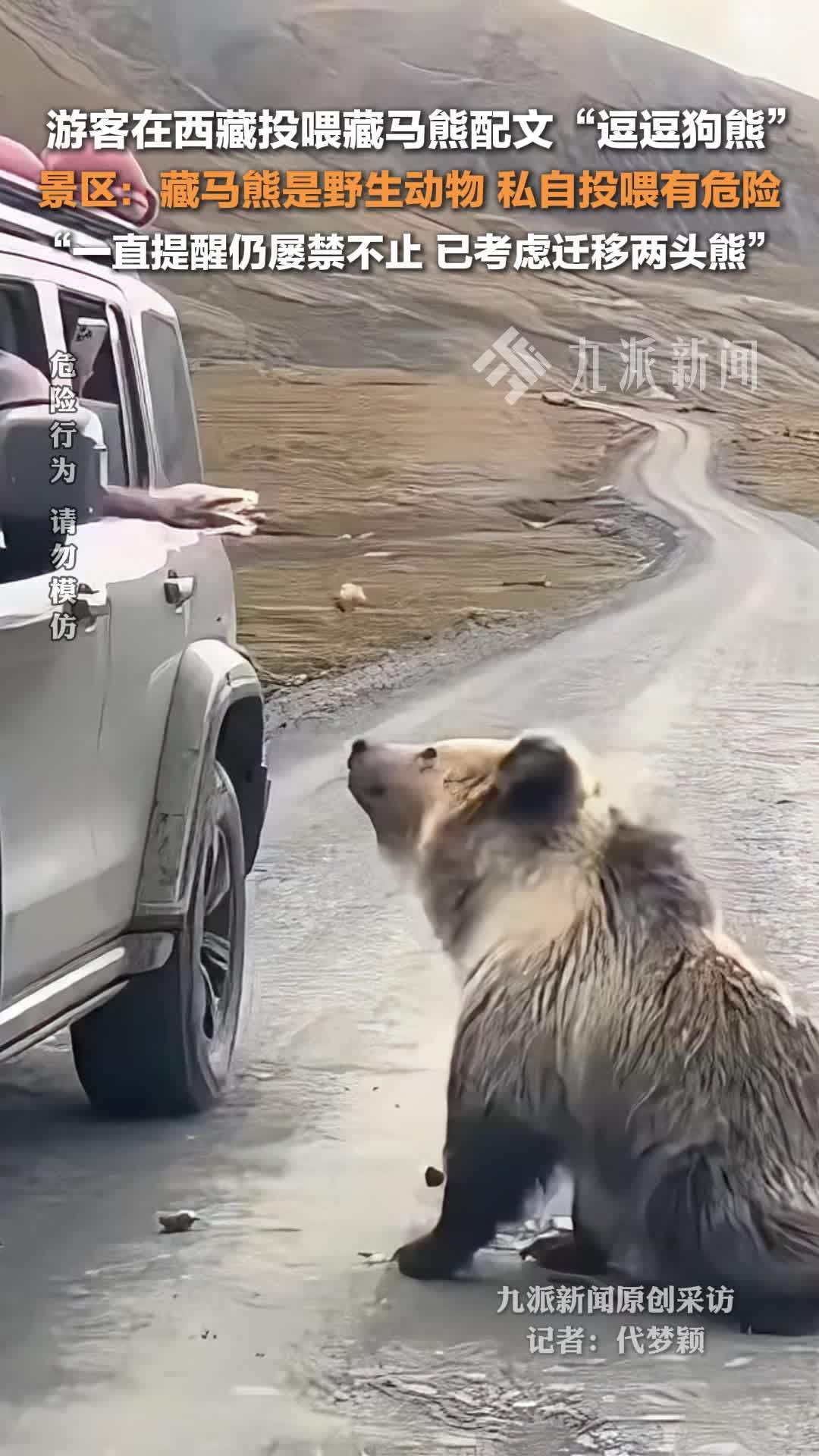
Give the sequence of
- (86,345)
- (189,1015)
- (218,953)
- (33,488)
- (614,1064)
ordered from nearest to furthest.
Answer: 1. (33,488)
2. (614,1064)
3. (86,345)
4. (189,1015)
5. (218,953)

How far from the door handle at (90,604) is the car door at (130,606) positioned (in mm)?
19

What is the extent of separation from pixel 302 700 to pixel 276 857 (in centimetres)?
31

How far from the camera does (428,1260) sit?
3420mm

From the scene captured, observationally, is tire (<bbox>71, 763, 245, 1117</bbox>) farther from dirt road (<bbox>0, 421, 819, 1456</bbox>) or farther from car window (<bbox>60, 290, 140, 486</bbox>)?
car window (<bbox>60, 290, 140, 486</bbox>)

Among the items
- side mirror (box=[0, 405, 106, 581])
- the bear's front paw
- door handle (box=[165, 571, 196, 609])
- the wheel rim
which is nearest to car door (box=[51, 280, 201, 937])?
door handle (box=[165, 571, 196, 609])

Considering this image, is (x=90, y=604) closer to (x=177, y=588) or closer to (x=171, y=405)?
(x=177, y=588)

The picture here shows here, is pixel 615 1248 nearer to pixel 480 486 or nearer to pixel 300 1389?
pixel 300 1389

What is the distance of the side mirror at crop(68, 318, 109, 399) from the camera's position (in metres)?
3.54

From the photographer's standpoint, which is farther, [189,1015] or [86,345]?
[189,1015]

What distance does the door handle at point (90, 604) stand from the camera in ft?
11.1

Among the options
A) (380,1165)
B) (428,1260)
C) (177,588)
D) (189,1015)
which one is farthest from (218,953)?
(428,1260)

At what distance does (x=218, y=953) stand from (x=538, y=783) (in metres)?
1.05

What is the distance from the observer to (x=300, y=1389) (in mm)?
3127

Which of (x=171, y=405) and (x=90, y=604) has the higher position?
(x=171, y=405)
